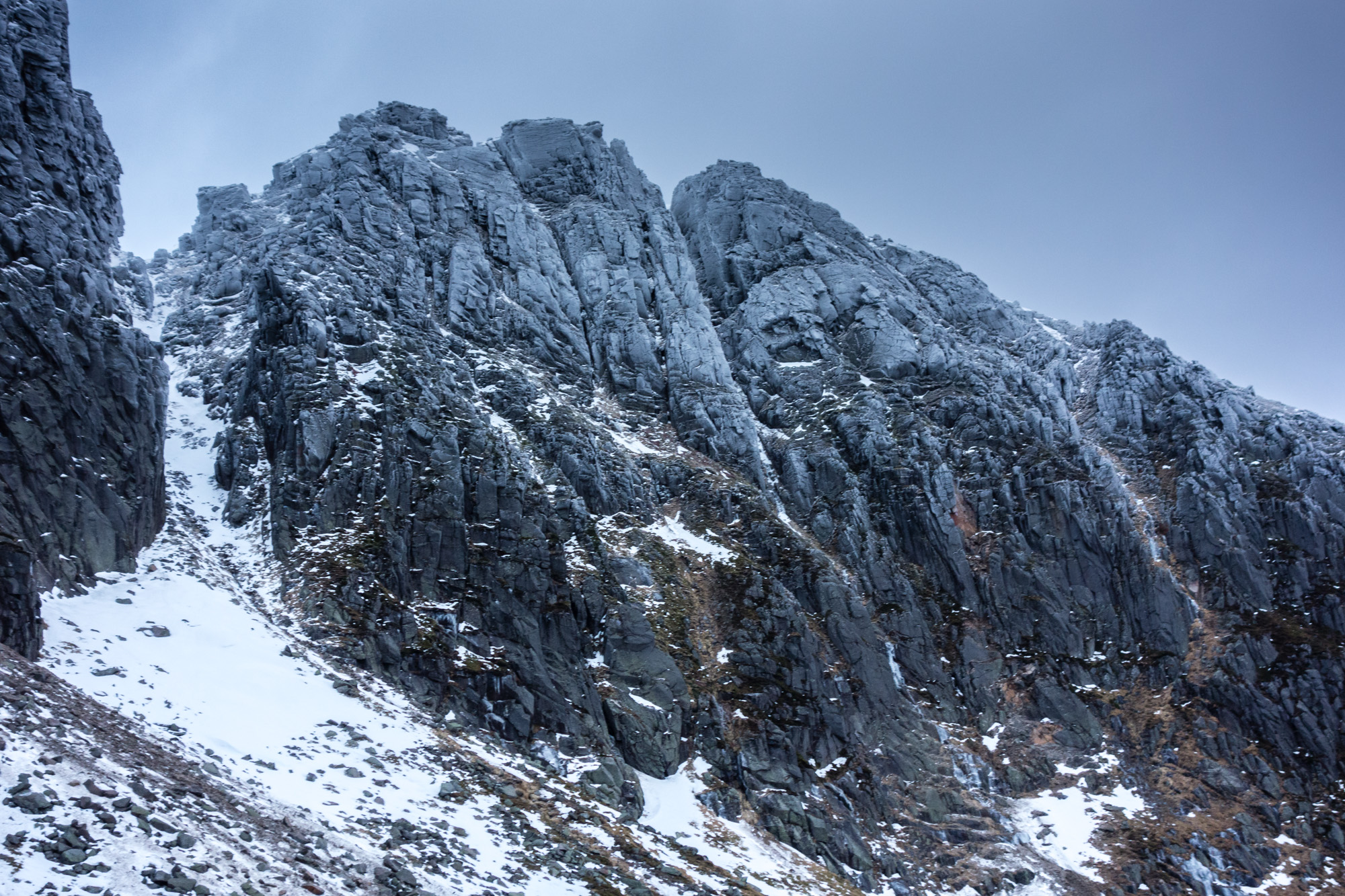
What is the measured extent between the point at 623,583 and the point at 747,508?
1559cm

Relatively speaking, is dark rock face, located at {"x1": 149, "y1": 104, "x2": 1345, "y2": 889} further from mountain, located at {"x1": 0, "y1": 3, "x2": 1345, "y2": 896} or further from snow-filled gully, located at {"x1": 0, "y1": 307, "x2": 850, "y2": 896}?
snow-filled gully, located at {"x1": 0, "y1": 307, "x2": 850, "y2": 896}

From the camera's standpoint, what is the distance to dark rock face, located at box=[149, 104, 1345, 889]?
1692 inches

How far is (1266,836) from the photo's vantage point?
4497 centimetres

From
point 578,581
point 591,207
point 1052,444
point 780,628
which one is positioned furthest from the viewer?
point 591,207

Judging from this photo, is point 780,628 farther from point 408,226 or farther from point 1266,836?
point 408,226

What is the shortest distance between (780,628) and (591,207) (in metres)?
62.9

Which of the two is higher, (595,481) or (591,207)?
(591,207)

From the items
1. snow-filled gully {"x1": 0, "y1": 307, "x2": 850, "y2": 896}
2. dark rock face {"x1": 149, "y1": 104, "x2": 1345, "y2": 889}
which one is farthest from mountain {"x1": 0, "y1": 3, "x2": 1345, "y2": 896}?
dark rock face {"x1": 149, "y1": 104, "x2": 1345, "y2": 889}

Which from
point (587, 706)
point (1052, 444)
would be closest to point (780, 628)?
point (587, 706)

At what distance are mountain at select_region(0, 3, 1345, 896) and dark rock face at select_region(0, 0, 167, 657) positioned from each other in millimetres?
416

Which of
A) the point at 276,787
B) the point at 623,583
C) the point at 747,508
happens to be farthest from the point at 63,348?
the point at 747,508

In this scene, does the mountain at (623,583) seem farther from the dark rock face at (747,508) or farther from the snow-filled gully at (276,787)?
the dark rock face at (747,508)

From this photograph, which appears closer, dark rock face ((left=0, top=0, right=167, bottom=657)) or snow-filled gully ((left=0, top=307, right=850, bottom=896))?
snow-filled gully ((left=0, top=307, right=850, bottom=896))

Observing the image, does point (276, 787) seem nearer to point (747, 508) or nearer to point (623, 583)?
point (623, 583)
